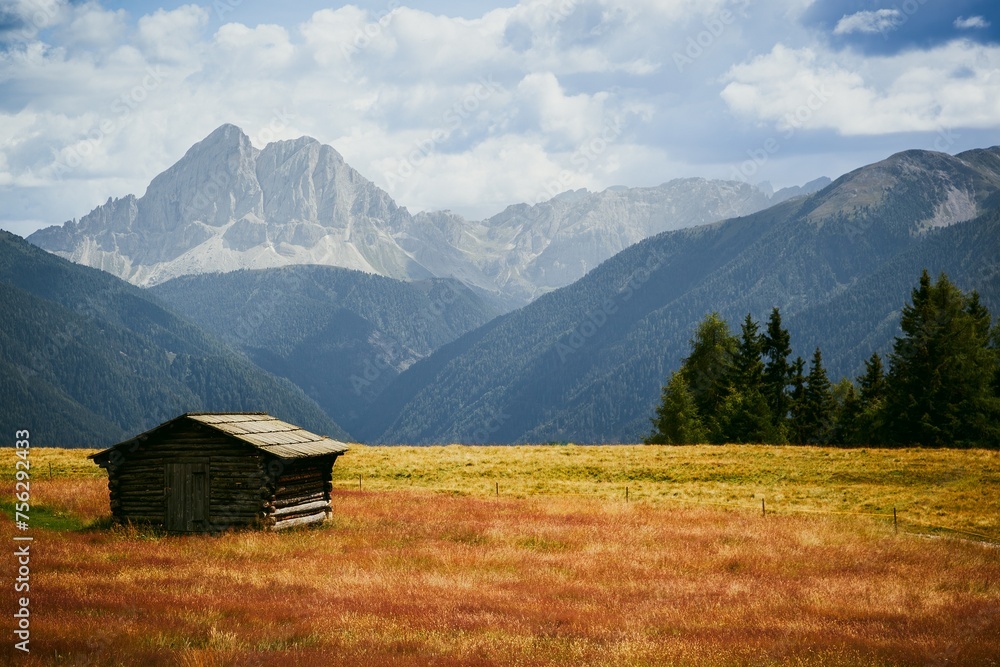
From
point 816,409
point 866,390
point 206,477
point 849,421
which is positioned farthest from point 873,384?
point 206,477

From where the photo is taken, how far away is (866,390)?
75.6m

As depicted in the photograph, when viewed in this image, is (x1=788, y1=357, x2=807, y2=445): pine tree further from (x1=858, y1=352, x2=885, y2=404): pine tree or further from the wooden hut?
the wooden hut

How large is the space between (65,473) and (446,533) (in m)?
29.5

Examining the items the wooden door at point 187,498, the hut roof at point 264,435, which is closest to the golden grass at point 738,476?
the hut roof at point 264,435

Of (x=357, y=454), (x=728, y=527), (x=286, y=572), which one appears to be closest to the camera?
(x=286, y=572)

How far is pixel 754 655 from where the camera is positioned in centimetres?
1434

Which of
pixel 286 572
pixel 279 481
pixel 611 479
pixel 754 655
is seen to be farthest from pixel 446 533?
pixel 611 479

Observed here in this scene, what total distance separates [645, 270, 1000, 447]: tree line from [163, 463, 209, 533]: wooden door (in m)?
48.6

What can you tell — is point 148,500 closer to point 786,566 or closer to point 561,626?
point 561,626

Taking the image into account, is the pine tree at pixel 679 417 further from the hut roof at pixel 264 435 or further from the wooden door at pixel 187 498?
the wooden door at pixel 187 498

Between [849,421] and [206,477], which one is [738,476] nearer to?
[849,421]

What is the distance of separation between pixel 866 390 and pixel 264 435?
202ft

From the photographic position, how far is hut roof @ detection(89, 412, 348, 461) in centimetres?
2970

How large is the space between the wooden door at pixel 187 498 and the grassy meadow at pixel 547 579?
45.9 inches
